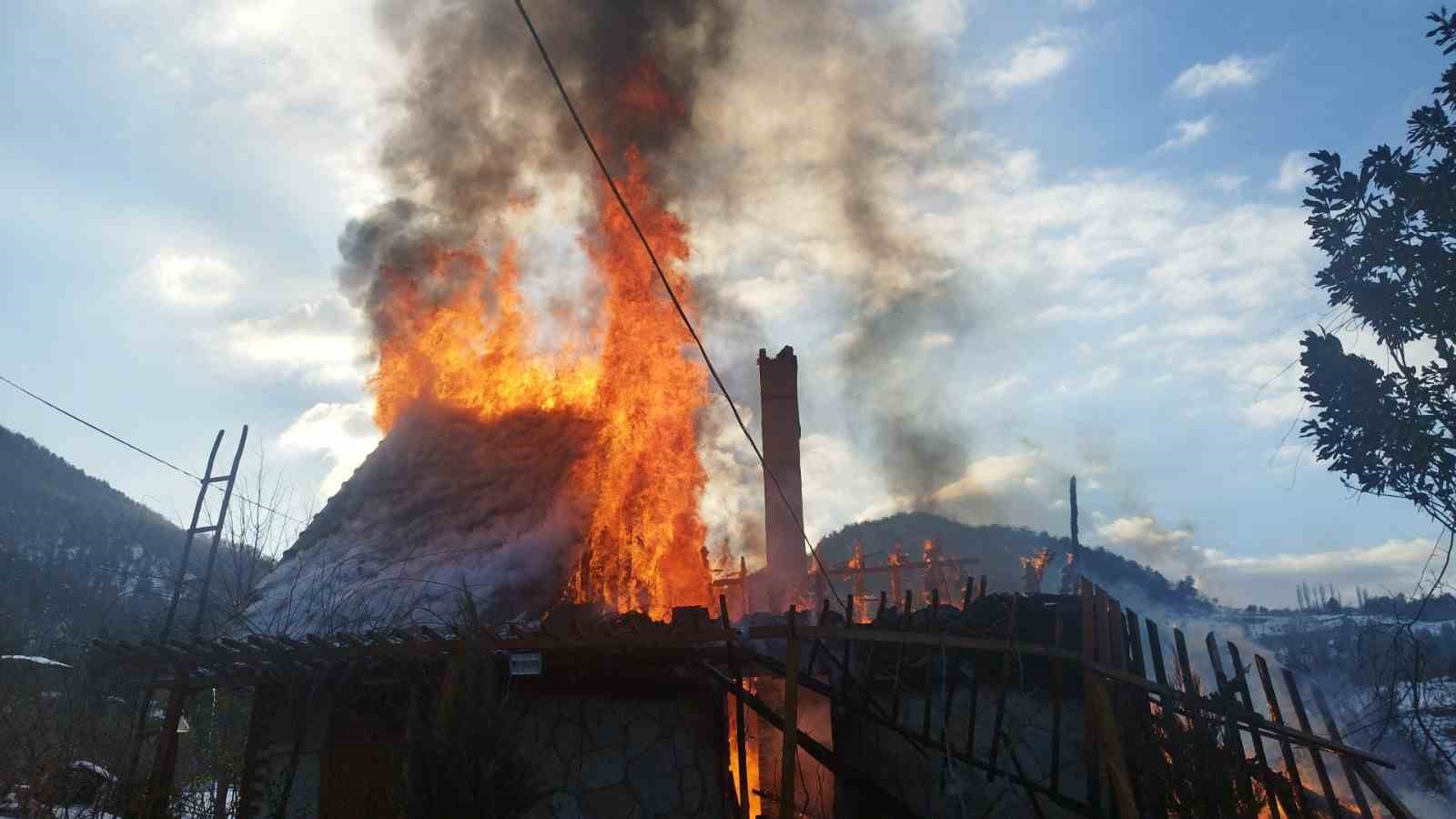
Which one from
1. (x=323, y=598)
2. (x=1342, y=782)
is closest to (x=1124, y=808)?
(x=1342, y=782)

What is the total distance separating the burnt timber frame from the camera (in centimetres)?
676

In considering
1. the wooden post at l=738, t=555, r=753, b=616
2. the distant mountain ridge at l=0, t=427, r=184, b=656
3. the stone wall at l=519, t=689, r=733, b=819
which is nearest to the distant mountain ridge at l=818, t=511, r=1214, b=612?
the wooden post at l=738, t=555, r=753, b=616

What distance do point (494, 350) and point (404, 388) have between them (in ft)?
7.46

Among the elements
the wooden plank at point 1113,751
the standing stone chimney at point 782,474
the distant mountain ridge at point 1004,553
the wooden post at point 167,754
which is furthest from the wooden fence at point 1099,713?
the distant mountain ridge at point 1004,553

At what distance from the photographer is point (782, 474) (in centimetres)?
2538

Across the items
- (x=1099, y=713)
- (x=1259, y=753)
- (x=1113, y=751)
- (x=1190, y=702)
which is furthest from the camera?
(x=1259, y=753)

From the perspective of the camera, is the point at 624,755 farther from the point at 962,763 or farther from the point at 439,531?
the point at 439,531

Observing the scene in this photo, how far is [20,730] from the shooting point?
1859 cm

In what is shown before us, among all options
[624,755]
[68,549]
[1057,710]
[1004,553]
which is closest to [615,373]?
[624,755]

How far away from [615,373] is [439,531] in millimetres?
5259

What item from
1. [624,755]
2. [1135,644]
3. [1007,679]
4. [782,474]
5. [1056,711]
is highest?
[782,474]

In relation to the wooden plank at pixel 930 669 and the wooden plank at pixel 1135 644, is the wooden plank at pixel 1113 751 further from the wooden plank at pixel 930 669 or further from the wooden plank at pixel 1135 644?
the wooden plank at pixel 930 669

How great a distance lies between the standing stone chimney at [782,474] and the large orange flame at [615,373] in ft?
13.1

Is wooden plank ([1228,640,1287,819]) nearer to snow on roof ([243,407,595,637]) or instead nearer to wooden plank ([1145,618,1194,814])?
wooden plank ([1145,618,1194,814])
